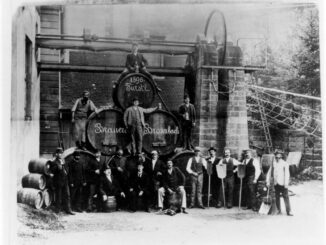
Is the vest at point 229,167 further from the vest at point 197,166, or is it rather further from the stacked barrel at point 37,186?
the stacked barrel at point 37,186

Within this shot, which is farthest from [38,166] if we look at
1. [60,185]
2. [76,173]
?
[76,173]

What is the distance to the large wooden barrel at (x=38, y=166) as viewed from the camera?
7328 mm

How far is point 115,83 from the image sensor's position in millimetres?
7543

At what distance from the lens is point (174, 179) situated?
7492mm

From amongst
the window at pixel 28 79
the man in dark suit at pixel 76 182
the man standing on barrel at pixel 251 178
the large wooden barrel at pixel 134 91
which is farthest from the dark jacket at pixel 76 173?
the man standing on barrel at pixel 251 178

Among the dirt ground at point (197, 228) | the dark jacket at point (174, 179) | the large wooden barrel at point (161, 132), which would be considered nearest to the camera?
the dirt ground at point (197, 228)

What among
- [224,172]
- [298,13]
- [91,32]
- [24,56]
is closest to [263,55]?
[298,13]

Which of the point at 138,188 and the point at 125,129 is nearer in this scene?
the point at 138,188

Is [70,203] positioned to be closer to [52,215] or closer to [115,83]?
[52,215]

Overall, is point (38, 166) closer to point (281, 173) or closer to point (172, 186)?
point (172, 186)

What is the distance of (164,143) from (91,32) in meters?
2.08

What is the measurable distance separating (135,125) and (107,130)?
445 millimetres

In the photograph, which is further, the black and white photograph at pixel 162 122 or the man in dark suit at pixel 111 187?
the man in dark suit at pixel 111 187

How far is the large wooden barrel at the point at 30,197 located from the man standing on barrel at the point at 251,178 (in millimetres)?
3196
